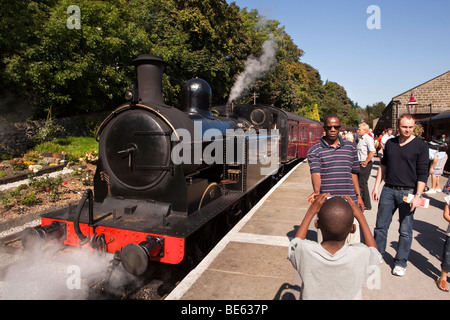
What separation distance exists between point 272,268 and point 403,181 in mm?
1733

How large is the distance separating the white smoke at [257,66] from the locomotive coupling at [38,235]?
1610 centimetres

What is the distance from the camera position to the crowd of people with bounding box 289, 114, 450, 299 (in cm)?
161

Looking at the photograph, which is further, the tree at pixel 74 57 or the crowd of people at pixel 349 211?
the tree at pixel 74 57

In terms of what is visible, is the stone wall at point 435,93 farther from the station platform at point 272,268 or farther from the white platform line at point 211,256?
the white platform line at point 211,256

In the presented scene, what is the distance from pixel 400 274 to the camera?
3191mm

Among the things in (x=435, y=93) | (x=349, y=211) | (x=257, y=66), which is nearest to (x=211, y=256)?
(x=349, y=211)

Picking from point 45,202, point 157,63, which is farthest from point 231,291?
point 45,202

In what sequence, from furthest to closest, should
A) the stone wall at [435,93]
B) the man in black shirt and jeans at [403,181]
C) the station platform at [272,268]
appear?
the stone wall at [435,93] < the man in black shirt and jeans at [403,181] < the station platform at [272,268]

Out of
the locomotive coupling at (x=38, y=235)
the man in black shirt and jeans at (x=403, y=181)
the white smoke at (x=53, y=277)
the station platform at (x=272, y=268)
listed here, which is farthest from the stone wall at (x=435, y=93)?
the locomotive coupling at (x=38, y=235)

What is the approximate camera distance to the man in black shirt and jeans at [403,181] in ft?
10.1

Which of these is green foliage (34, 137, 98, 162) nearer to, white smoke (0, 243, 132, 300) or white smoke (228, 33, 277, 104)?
white smoke (0, 243, 132, 300)

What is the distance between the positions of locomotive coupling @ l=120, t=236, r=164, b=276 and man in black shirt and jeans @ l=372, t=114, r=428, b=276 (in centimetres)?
254
